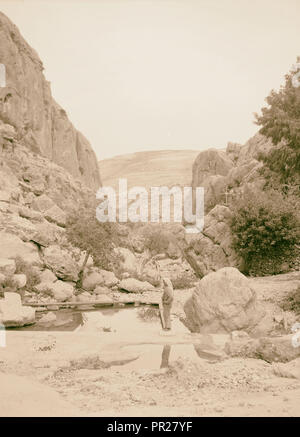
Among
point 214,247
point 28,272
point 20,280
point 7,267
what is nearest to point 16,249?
point 28,272

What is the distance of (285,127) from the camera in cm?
2383

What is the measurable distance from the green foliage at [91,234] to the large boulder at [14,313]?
7691mm

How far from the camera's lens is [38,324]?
52.4ft

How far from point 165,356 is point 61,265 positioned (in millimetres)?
13609

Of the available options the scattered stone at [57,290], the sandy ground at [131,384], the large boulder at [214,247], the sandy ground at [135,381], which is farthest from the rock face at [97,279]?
the sandy ground at [131,384]

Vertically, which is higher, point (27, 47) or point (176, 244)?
point (27, 47)

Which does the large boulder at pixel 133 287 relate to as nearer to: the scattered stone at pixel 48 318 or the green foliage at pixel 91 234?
the green foliage at pixel 91 234

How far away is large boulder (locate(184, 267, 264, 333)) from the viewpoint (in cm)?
1302

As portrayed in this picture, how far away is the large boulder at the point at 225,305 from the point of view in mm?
13016

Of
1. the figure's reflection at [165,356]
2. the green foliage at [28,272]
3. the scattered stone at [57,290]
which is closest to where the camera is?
the figure's reflection at [165,356]

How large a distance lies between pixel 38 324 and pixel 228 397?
1074 cm

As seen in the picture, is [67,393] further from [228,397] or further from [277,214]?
[277,214]
